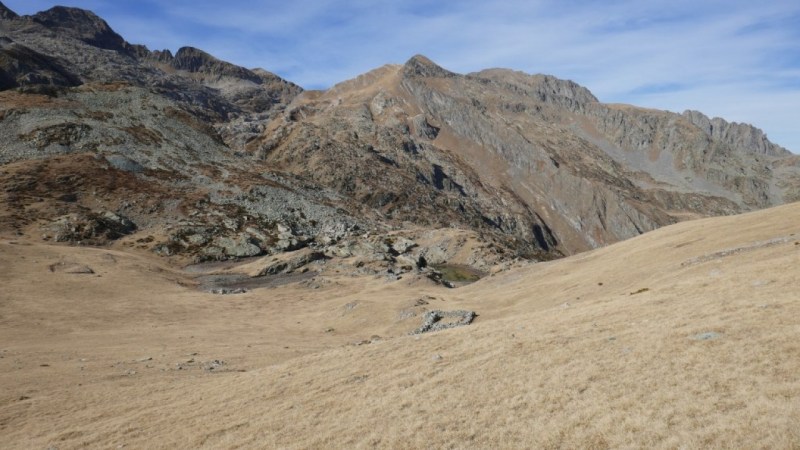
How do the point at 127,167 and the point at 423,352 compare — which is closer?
the point at 423,352

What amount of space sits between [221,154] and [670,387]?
528 ft

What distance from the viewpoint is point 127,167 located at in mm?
129125

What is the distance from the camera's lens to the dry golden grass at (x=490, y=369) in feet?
52.5

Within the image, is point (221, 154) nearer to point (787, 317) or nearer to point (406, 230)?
point (406, 230)

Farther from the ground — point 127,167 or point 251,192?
point 127,167

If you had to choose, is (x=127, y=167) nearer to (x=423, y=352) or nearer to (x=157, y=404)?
(x=157, y=404)

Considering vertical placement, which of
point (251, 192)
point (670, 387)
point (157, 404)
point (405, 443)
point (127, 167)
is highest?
point (127, 167)

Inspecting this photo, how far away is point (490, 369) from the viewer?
77.6ft

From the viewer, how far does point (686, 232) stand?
5394 cm


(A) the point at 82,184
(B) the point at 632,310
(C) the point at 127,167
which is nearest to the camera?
(B) the point at 632,310

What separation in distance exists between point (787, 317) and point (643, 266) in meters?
27.3

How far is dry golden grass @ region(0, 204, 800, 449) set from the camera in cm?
1602

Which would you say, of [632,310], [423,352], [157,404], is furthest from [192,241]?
[632,310]

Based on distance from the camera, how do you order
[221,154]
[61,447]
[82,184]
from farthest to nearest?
[221,154], [82,184], [61,447]
